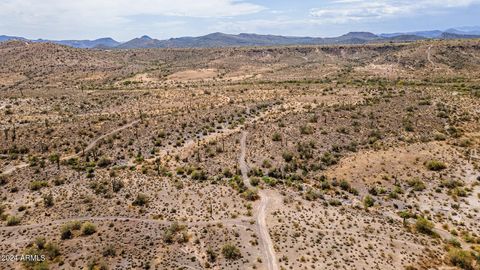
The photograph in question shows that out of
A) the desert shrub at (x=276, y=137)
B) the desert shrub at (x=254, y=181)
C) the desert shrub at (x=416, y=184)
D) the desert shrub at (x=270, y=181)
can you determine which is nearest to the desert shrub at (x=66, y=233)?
the desert shrub at (x=254, y=181)

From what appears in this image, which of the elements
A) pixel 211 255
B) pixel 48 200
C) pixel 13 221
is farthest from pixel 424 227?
pixel 13 221

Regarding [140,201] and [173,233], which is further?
[140,201]

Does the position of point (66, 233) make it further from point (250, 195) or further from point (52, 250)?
point (250, 195)

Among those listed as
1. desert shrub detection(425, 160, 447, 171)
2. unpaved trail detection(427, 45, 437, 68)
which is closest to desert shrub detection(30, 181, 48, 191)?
desert shrub detection(425, 160, 447, 171)

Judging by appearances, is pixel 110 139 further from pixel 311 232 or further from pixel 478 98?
pixel 478 98

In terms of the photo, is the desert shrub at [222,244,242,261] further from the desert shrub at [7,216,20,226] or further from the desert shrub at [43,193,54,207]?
the desert shrub at [7,216,20,226]

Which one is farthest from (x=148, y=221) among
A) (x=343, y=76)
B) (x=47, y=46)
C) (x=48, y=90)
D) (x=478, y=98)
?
(x=47, y=46)

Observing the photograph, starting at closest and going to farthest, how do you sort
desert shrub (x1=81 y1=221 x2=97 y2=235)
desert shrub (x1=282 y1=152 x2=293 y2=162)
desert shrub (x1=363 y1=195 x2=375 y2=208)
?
desert shrub (x1=81 y1=221 x2=97 y2=235) < desert shrub (x1=363 y1=195 x2=375 y2=208) < desert shrub (x1=282 y1=152 x2=293 y2=162)

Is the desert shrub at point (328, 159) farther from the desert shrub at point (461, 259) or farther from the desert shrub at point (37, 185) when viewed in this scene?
the desert shrub at point (37, 185)
